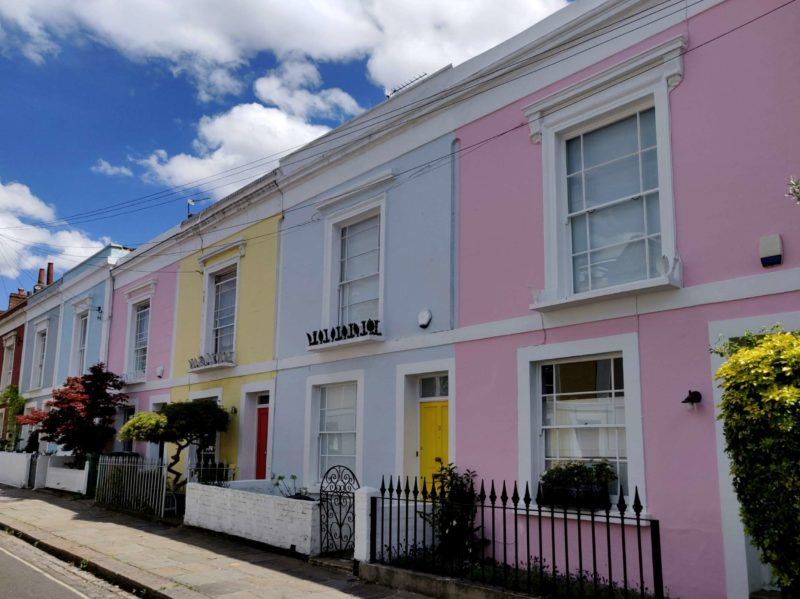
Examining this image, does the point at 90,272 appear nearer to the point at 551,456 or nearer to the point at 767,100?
the point at 551,456

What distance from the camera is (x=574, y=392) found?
29.4ft

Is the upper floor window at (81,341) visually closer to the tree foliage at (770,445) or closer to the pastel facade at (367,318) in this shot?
the pastel facade at (367,318)

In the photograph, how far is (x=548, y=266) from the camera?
9.18 meters

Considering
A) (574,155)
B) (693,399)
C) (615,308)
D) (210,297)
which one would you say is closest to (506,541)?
(693,399)

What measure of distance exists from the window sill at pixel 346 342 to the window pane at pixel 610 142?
4.26 meters

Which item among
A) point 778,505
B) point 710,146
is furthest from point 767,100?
point 778,505

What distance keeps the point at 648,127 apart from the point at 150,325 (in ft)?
48.0

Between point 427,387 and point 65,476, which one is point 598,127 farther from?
point 65,476

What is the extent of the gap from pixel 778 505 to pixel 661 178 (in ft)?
14.3

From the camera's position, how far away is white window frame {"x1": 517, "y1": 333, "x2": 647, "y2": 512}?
7.99m

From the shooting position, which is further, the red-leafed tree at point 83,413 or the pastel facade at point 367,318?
the red-leafed tree at point 83,413

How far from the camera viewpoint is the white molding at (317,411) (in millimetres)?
11727

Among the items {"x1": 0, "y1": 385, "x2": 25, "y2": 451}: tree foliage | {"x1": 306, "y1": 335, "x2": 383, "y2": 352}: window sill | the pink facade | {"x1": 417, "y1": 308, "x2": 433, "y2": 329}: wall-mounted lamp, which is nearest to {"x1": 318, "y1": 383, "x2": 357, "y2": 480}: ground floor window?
{"x1": 306, "y1": 335, "x2": 383, "y2": 352}: window sill

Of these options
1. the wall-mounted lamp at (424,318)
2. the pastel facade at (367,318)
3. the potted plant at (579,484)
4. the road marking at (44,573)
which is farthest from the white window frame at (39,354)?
the potted plant at (579,484)
